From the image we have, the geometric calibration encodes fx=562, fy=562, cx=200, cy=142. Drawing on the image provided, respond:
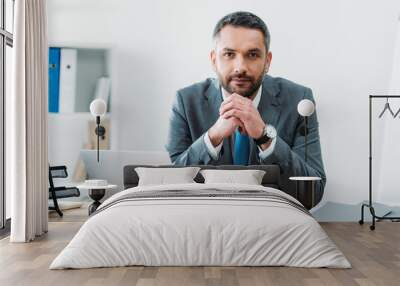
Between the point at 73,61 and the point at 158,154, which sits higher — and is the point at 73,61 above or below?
above

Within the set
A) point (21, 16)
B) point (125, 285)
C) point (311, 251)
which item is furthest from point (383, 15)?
point (125, 285)

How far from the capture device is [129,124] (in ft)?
23.2

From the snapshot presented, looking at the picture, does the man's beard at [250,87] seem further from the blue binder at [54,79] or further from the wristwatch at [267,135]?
the blue binder at [54,79]

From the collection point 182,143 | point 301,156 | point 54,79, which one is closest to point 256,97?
point 301,156

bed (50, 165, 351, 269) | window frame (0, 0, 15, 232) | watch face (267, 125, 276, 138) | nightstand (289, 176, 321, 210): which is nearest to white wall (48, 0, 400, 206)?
nightstand (289, 176, 321, 210)

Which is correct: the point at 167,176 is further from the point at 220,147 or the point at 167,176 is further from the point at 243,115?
the point at 243,115

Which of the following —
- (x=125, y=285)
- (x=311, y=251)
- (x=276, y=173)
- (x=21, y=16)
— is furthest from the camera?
Result: (x=276, y=173)

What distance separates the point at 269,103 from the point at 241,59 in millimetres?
642

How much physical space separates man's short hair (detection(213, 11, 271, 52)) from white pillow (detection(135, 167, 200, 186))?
177 centimetres

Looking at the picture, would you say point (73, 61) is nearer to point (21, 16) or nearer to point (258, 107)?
point (21, 16)

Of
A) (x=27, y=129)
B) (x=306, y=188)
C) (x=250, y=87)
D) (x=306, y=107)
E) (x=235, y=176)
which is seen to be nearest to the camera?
(x=27, y=129)

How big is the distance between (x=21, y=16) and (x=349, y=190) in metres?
4.30

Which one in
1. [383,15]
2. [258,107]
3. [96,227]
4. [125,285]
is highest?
[383,15]

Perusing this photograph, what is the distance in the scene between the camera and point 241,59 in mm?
6812
